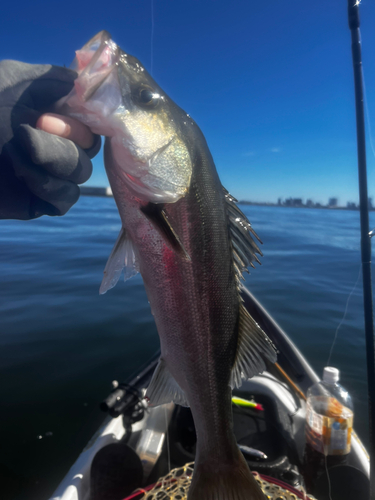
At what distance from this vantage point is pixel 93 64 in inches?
55.0

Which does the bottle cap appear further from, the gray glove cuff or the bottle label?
the gray glove cuff

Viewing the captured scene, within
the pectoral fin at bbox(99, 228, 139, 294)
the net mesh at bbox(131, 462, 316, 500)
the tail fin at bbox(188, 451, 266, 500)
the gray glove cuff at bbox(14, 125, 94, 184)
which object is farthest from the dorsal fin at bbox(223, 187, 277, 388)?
the net mesh at bbox(131, 462, 316, 500)

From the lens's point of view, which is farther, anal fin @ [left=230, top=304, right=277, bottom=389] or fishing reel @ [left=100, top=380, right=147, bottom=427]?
fishing reel @ [left=100, top=380, right=147, bottom=427]

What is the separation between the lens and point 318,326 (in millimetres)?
7434

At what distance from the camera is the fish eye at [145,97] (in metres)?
1.55

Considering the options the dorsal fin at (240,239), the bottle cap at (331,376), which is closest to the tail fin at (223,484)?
the dorsal fin at (240,239)

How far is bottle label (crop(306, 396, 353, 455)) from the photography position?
9.16ft

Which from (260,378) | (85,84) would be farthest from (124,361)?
(85,84)

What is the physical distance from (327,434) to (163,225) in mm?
2788

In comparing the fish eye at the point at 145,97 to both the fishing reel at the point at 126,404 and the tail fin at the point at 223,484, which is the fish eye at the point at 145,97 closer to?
the tail fin at the point at 223,484

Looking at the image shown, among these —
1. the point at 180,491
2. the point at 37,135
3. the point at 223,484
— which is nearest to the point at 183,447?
the point at 180,491

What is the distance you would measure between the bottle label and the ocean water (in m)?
2.31

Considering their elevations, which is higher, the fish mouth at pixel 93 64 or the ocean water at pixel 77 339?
the fish mouth at pixel 93 64

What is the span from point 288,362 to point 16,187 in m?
4.38
